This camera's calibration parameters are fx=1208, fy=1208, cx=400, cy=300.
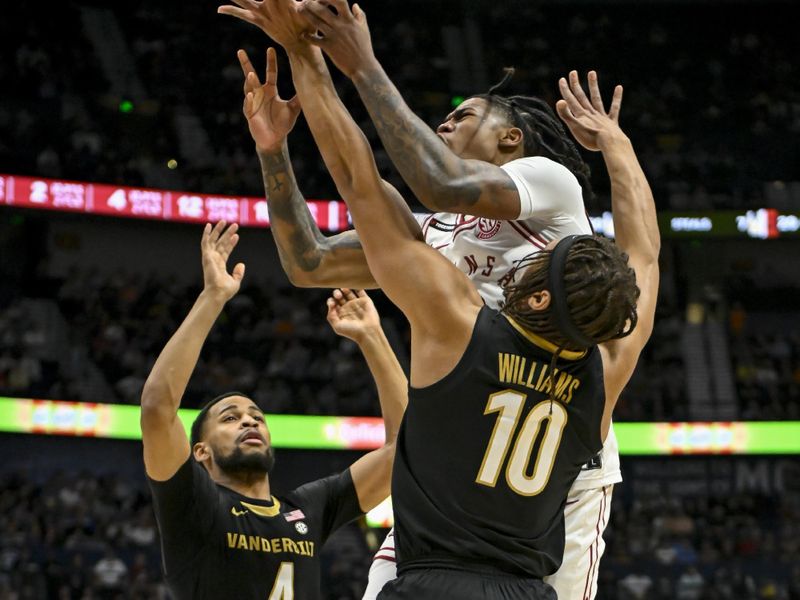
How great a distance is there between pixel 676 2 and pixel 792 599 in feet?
45.6

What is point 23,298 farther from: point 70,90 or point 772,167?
point 772,167

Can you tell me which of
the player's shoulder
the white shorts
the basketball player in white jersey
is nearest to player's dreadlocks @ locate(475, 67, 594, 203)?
the basketball player in white jersey

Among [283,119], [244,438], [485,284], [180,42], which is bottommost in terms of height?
[180,42]

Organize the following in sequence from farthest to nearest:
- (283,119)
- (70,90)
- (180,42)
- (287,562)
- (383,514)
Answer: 1. (180,42)
2. (70,90)
3. (383,514)
4. (287,562)
5. (283,119)

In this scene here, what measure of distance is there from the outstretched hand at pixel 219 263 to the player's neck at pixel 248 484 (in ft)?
2.63

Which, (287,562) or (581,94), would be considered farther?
(287,562)

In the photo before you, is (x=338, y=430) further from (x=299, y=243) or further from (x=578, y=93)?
(x=578, y=93)

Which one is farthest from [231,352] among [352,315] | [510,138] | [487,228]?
[487,228]

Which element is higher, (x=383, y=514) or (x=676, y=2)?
(x=676, y=2)

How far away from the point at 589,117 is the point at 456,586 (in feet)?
5.47

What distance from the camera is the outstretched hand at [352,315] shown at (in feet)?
15.3

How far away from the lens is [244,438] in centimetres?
508

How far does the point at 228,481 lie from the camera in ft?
16.8

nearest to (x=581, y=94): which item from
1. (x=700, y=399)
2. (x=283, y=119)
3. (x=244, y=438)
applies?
(x=283, y=119)
